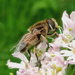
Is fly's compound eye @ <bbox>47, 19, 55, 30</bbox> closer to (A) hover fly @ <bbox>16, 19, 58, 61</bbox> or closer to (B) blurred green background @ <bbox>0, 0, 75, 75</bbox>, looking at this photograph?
(A) hover fly @ <bbox>16, 19, 58, 61</bbox>

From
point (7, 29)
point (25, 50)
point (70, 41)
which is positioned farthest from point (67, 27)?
point (7, 29)

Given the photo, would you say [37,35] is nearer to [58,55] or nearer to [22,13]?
[58,55]

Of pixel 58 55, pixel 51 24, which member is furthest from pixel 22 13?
pixel 58 55

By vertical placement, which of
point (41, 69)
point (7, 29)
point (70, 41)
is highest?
point (7, 29)

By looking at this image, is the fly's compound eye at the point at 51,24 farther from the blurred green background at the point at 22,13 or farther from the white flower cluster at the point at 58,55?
the blurred green background at the point at 22,13

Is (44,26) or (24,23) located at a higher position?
(24,23)

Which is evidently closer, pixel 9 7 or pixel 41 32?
pixel 41 32

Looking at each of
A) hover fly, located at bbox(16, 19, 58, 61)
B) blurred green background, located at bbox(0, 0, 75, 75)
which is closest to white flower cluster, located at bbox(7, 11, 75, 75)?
hover fly, located at bbox(16, 19, 58, 61)

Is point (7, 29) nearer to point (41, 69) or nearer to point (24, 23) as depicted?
point (24, 23)
